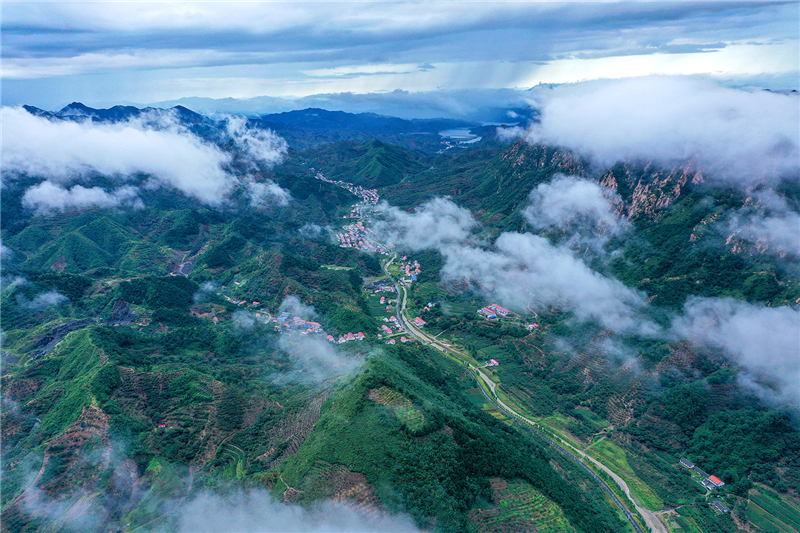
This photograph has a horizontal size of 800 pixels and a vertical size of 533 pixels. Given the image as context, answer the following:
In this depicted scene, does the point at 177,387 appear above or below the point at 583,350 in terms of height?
above

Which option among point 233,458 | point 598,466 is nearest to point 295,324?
point 233,458

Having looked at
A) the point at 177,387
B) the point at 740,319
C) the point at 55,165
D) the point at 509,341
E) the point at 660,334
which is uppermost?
the point at 55,165

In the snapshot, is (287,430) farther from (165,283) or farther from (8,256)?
(8,256)

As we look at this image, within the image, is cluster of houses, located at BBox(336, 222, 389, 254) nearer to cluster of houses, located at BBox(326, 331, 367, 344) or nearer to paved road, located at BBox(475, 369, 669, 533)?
cluster of houses, located at BBox(326, 331, 367, 344)

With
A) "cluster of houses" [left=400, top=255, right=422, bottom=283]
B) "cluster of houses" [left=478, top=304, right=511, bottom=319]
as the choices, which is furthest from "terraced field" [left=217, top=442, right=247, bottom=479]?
"cluster of houses" [left=400, top=255, right=422, bottom=283]

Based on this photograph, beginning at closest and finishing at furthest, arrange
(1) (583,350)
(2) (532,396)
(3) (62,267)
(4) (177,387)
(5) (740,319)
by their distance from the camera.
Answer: (4) (177,387), (5) (740,319), (2) (532,396), (1) (583,350), (3) (62,267)

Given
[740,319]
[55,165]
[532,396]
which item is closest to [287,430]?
[532,396]

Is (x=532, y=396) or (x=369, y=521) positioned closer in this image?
(x=369, y=521)
